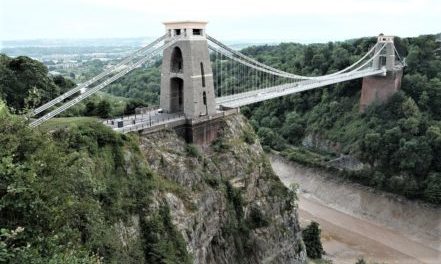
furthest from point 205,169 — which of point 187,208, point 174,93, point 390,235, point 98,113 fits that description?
point 390,235

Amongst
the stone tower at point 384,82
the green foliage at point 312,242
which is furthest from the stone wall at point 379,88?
the green foliage at point 312,242

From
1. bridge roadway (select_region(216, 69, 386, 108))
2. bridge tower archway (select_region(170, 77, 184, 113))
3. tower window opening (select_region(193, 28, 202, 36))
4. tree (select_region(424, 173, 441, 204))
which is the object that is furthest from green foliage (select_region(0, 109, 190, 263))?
tree (select_region(424, 173, 441, 204))

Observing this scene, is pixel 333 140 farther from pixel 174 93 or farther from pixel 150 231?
pixel 150 231

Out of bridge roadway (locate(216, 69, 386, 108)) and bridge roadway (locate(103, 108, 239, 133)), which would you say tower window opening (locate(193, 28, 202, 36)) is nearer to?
bridge roadway (locate(103, 108, 239, 133))

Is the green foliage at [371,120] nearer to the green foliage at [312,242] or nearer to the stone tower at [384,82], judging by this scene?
the stone tower at [384,82]

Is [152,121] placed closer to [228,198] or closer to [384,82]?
[228,198]
